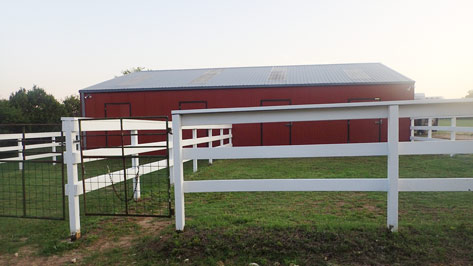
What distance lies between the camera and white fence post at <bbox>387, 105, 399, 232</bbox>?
3092 millimetres

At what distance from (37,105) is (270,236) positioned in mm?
31650

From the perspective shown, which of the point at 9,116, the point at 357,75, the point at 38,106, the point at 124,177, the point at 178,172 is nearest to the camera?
the point at 178,172

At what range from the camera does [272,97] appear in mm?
13711

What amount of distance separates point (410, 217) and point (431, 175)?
351 cm

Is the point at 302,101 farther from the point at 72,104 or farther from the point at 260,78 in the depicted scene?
the point at 72,104

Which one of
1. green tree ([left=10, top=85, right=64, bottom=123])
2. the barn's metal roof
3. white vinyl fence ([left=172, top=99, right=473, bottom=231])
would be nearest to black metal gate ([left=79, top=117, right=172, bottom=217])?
white vinyl fence ([left=172, top=99, right=473, bottom=231])

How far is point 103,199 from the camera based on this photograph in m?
5.46

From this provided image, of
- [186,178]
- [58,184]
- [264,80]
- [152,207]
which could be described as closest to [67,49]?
[264,80]

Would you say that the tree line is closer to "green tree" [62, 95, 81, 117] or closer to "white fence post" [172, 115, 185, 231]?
"green tree" [62, 95, 81, 117]

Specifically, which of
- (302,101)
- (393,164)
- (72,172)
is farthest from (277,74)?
(72,172)

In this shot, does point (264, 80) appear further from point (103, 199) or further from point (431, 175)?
point (103, 199)

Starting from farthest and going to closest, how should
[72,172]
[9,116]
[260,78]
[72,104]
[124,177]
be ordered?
[72,104]
[9,116]
[260,78]
[124,177]
[72,172]

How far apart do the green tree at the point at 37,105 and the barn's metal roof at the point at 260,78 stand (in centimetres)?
1330

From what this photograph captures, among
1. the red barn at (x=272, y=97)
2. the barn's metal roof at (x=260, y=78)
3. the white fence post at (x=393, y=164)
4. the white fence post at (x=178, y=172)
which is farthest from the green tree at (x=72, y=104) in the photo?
the white fence post at (x=393, y=164)
